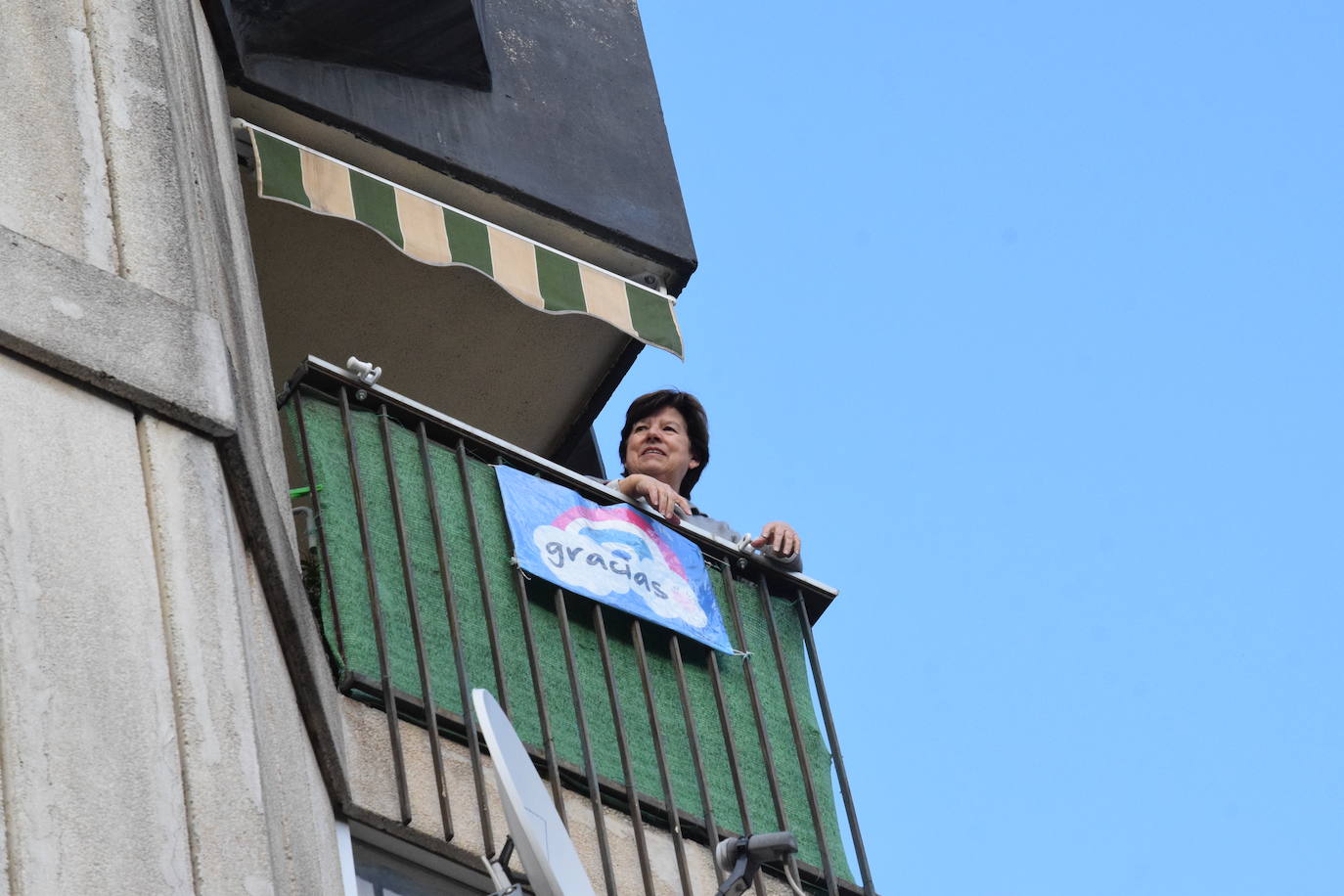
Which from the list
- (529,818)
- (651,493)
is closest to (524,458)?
(651,493)

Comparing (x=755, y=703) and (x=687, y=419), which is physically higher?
(x=687, y=419)

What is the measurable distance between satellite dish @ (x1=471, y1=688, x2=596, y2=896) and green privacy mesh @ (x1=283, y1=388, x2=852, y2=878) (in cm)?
143

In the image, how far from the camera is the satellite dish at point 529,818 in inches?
217

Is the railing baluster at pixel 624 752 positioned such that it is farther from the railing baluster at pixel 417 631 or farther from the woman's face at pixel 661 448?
the woman's face at pixel 661 448

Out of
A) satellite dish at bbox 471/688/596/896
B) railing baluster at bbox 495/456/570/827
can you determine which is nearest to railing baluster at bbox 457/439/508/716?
railing baluster at bbox 495/456/570/827

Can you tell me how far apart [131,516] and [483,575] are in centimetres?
289

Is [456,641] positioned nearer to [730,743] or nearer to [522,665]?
[522,665]

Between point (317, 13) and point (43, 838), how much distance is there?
570cm

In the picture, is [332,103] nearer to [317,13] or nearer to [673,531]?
[317,13]

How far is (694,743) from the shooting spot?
25.9ft

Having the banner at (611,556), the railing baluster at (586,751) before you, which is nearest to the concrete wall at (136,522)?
the railing baluster at (586,751)

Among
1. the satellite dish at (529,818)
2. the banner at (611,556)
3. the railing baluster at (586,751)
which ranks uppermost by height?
the banner at (611,556)

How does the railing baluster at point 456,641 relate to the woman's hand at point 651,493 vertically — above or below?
below

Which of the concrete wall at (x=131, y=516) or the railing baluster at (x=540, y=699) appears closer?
the concrete wall at (x=131, y=516)
